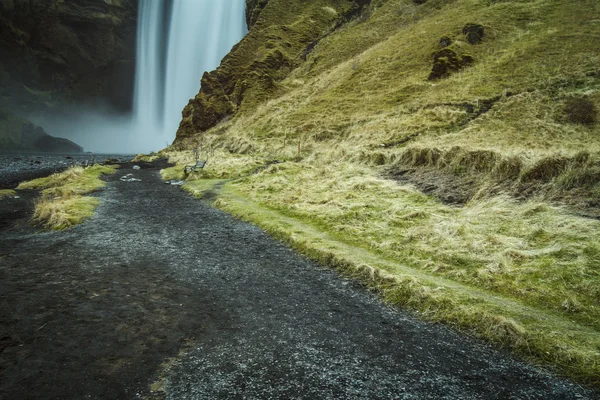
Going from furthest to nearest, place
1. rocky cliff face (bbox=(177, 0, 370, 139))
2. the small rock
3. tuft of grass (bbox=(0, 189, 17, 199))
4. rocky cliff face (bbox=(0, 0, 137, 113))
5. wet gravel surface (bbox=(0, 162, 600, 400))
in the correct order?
rocky cliff face (bbox=(0, 0, 137, 113)) → rocky cliff face (bbox=(177, 0, 370, 139)) → the small rock → tuft of grass (bbox=(0, 189, 17, 199)) → wet gravel surface (bbox=(0, 162, 600, 400))

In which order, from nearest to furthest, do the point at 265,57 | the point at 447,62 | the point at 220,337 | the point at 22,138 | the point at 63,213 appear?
the point at 220,337 → the point at 63,213 → the point at 447,62 → the point at 265,57 → the point at 22,138

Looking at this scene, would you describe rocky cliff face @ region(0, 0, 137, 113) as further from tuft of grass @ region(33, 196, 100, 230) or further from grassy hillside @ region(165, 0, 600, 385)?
tuft of grass @ region(33, 196, 100, 230)

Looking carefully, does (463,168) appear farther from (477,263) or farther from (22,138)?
(22,138)

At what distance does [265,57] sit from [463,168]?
71.3m

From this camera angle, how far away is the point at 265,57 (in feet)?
260

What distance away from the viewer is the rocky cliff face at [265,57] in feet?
236

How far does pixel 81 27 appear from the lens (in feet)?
413

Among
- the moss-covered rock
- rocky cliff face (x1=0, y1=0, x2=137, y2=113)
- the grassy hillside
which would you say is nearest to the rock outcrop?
rocky cliff face (x1=0, y1=0, x2=137, y2=113)

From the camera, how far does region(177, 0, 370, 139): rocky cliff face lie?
2837 inches

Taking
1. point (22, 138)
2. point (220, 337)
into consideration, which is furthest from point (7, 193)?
point (22, 138)

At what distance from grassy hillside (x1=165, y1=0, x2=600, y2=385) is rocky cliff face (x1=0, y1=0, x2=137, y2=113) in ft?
314

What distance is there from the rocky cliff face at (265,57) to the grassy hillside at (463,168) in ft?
25.9

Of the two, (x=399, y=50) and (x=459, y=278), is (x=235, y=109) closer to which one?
(x=399, y=50)

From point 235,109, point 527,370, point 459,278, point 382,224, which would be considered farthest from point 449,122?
point 235,109
